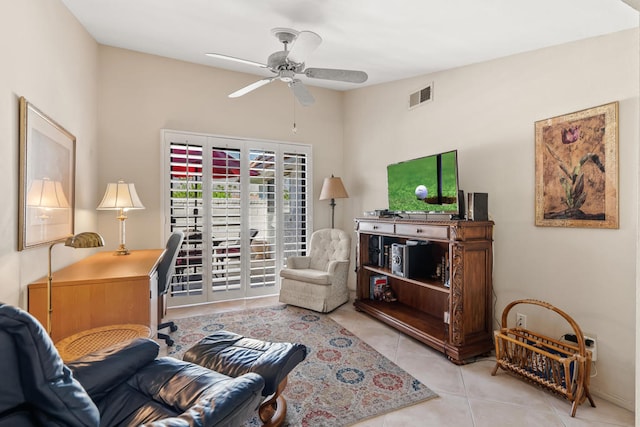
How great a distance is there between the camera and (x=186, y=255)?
12.7ft

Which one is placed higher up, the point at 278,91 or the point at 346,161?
the point at 278,91

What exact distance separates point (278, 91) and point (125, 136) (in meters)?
2.00

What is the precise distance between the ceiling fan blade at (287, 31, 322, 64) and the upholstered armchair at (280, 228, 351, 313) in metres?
2.19

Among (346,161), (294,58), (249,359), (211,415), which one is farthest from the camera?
(346,161)

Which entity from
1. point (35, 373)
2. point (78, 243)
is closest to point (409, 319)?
point (78, 243)

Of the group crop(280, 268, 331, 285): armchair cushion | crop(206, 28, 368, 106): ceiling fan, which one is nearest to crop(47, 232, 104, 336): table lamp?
crop(206, 28, 368, 106): ceiling fan

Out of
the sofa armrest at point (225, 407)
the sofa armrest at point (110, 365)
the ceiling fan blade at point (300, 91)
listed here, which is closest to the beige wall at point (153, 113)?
the ceiling fan blade at point (300, 91)

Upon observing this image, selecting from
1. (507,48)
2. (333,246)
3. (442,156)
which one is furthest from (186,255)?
(507,48)

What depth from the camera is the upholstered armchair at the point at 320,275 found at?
12.0 feet

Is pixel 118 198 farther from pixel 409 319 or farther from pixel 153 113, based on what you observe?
pixel 409 319

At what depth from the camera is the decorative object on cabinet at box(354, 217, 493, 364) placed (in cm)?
252

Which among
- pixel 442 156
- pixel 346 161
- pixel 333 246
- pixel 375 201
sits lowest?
pixel 333 246

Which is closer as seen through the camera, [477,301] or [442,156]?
[477,301]

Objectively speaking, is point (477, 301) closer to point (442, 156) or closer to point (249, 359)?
point (442, 156)
